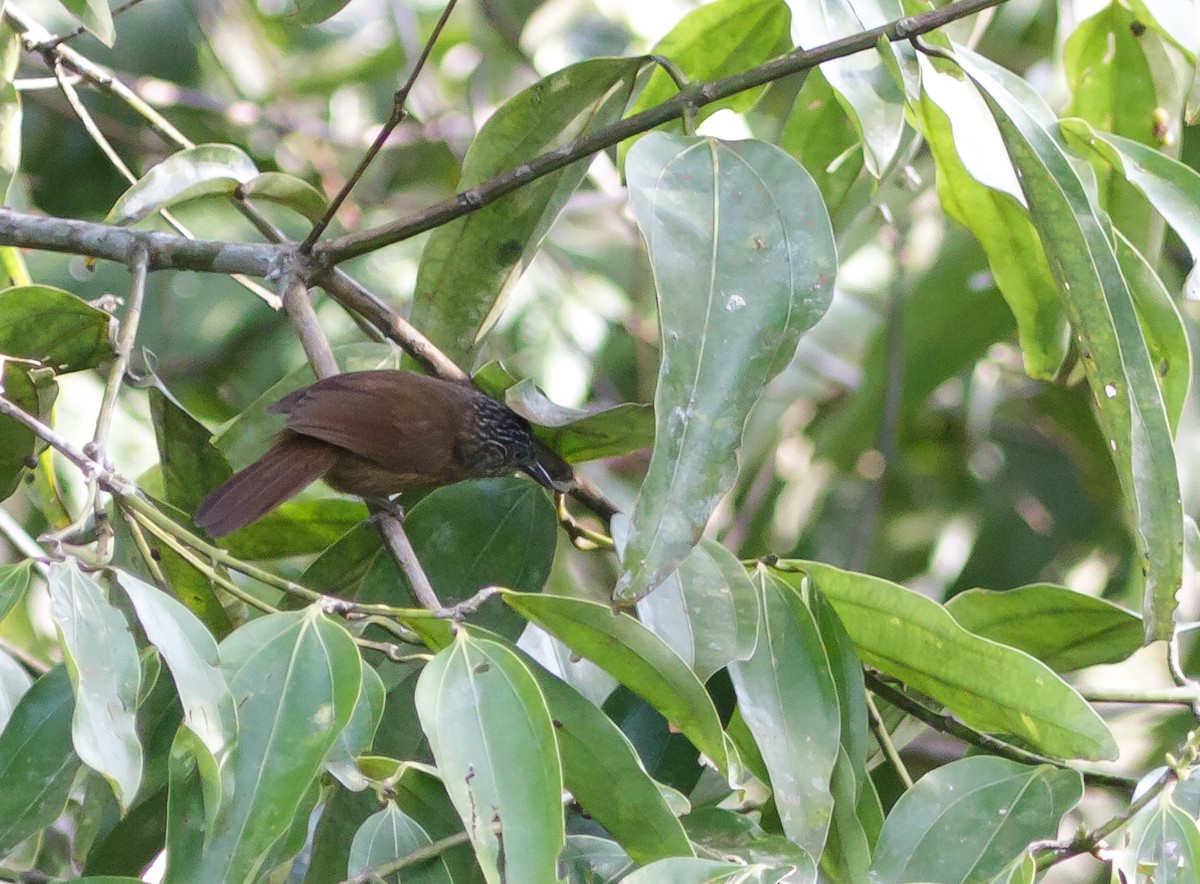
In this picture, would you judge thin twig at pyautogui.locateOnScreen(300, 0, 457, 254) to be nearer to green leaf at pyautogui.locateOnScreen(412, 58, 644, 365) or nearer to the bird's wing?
green leaf at pyautogui.locateOnScreen(412, 58, 644, 365)

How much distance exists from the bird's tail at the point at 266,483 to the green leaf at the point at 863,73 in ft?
3.81

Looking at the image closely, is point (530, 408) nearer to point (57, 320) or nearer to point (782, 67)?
point (782, 67)

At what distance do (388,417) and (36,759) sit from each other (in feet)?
5.08

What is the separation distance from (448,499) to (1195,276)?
1.15m

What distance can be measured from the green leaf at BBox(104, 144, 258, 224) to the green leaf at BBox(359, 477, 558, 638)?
0.64 metres

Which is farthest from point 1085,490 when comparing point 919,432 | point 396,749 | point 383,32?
point 396,749

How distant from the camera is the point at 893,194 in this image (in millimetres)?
3521

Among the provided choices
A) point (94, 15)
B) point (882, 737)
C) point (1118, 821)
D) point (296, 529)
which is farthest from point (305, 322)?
point (1118, 821)

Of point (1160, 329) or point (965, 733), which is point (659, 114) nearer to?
point (1160, 329)

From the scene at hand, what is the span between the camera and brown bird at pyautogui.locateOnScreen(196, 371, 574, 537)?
8.61 ft

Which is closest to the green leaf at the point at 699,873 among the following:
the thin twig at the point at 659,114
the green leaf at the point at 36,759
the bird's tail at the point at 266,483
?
the green leaf at the point at 36,759

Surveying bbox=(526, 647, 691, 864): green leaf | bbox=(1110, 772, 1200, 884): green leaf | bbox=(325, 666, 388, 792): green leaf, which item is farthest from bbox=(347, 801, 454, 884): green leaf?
bbox=(1110, 772, 1200, 884): green leaf

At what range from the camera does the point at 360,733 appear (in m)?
1.57

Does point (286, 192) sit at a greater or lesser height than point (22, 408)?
greater
